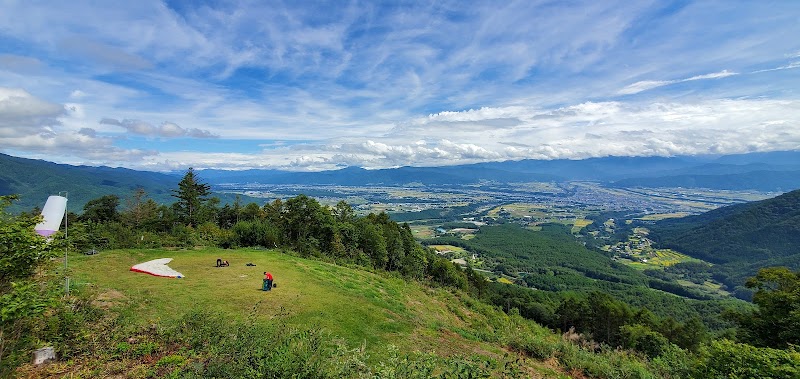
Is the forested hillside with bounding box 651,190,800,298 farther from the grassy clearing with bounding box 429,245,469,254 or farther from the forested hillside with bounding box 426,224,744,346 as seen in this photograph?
the grassy clearing with bounding box 429,245,469,254

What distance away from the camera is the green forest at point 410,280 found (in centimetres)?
553

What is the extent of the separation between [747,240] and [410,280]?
133 metres

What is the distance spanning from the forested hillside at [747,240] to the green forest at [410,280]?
106ft

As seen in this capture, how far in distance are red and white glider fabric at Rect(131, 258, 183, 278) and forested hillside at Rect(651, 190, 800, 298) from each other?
115 m

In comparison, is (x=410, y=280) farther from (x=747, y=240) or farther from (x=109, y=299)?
(x=747, y=240)

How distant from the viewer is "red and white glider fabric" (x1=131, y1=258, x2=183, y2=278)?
15021 mm

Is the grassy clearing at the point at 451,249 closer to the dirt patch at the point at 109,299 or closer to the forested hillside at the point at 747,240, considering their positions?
the forested hillside at the point at 747,240

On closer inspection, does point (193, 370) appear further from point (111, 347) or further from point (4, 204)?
point (4, 204)

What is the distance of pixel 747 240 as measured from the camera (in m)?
105

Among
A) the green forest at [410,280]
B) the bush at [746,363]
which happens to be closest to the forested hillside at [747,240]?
the green forest at [410,280]

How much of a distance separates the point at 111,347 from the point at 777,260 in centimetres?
12786

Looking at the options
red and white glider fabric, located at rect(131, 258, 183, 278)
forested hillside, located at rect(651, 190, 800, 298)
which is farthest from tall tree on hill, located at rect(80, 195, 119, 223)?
forested hillside, located at rect(651, 190, 800, 298)

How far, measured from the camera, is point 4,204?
545 cm

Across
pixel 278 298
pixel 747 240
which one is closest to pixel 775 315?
pixel 278 298
